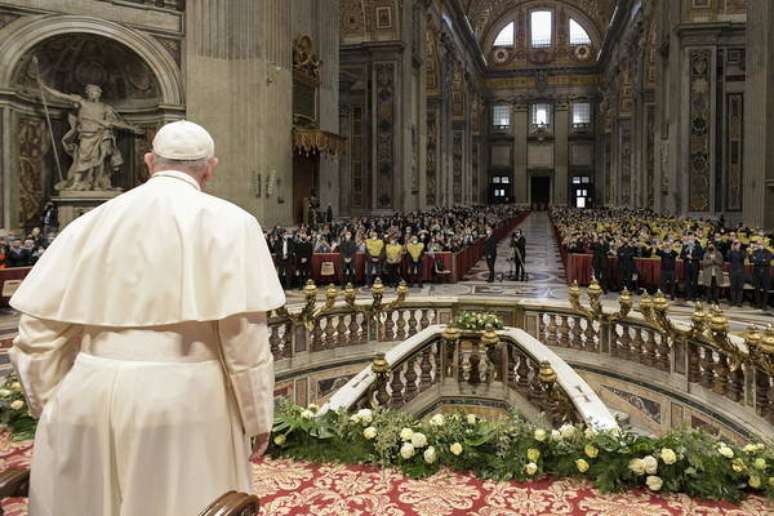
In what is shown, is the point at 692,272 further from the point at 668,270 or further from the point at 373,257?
the point at 373,257

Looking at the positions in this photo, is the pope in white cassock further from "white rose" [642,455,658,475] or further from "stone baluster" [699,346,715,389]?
"stone baluster" [699,346,715,389]

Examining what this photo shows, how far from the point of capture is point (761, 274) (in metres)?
10.7

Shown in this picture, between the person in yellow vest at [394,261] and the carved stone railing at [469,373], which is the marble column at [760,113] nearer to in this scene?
the person in yellow vest at [394,261]

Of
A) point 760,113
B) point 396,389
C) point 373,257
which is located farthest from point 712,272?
point 760,113

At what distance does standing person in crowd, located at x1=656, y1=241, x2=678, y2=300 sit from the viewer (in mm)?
11578

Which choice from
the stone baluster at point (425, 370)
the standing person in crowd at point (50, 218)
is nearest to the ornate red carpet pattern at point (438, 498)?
the stone baluster at point (425, 370)

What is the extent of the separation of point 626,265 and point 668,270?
3.01ft

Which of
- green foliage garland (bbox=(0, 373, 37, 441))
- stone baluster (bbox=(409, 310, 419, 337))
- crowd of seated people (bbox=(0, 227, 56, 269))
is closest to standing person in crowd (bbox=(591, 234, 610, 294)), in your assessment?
stone baluster (bbox=(409, 310, 419, 337))

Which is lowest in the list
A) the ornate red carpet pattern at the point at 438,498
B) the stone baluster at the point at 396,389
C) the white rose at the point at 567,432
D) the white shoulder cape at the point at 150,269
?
the stone baluster at the point at 396,389

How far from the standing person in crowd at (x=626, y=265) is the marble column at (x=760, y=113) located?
22.9ft

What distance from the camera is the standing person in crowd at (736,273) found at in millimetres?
10703

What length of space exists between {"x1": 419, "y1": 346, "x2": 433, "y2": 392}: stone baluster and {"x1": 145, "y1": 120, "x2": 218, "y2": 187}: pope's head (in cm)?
560

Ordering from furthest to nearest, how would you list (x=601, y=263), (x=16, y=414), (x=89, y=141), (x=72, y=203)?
(x=89, y=141) → (x=72, y=203) → (x=601, y=263) → (x=16, y=414)

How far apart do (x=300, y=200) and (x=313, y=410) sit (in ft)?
53.9
